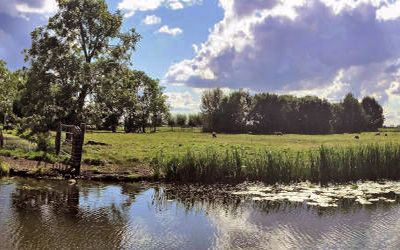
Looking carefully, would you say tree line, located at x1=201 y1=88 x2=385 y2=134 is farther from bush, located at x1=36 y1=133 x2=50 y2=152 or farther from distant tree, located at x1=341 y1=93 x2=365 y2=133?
bush, located at x1=36 y1=133 x2=50 y2=152

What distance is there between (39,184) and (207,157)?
768 centimetres

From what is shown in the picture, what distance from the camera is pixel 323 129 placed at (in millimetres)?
121500

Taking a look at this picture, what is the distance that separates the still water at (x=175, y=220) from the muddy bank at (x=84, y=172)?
174 cm

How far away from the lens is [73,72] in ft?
121

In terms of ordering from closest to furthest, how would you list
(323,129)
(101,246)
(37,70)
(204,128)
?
(101,246) → (37,70) → (204,128) → (323,129)

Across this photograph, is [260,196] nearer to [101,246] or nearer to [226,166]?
[226,166]

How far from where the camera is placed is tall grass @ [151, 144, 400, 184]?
2306 cm

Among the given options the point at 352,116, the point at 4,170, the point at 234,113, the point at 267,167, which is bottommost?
the point at 4,170

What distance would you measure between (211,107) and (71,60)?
84.7 metres

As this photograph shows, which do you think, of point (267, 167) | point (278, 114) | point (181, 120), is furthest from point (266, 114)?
point (267, 167)

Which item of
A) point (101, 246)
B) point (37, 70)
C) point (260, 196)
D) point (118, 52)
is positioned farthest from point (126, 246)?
point (118, 52)

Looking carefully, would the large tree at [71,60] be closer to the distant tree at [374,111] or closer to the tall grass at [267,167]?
the tall grass at [267,167]

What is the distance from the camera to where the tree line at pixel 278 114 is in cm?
11493

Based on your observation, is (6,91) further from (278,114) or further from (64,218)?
(278,114)
